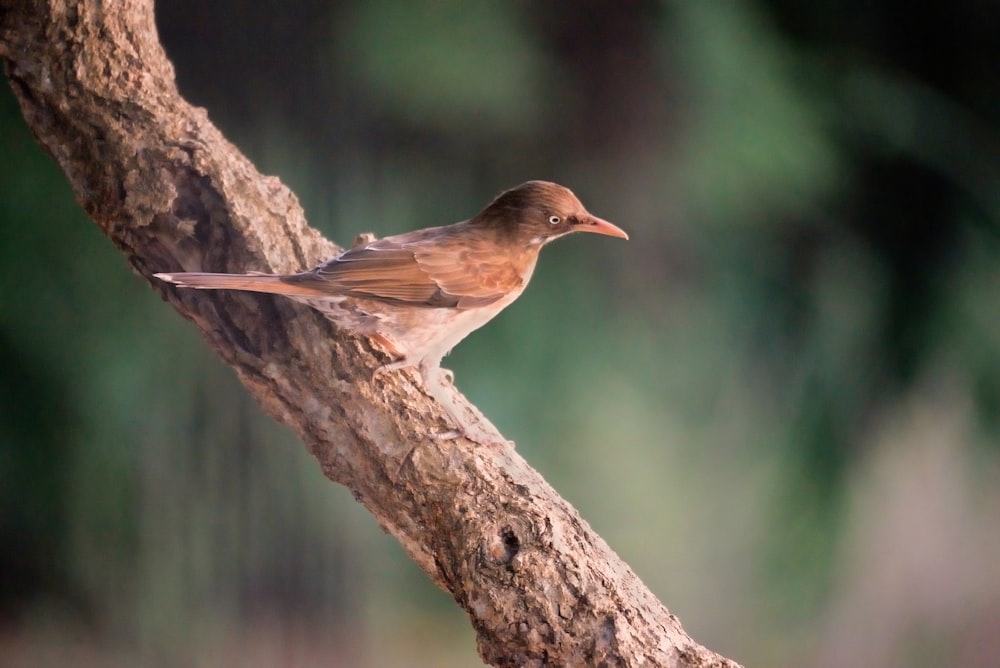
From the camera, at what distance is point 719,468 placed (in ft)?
10.9

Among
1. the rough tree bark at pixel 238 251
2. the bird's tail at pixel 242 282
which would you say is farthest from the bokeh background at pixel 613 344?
the bird's tail at pixel 242 282

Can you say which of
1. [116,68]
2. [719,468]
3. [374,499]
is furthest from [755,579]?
[116,68]

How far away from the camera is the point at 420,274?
2535 mm

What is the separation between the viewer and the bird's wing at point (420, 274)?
242 cm

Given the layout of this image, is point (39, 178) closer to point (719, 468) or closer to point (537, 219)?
point (537, 219)

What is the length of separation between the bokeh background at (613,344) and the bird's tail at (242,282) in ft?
2.41

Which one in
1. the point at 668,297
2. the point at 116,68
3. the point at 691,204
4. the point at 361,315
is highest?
the point at 691,204

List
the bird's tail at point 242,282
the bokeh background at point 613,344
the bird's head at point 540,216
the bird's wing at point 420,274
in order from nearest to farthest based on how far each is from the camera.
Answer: the bird's tail at point 242,282, the bird's wing at point 420,274, the bird's head at point 540,216, the bokeh background at point 613,344

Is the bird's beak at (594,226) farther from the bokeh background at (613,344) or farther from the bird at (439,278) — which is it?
the bokeh background at (613,344)

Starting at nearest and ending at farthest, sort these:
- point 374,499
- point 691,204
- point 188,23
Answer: point 374,499
point 188,23
point 691,204

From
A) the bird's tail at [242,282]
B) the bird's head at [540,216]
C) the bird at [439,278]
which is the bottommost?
the bird's tail at [242,282]

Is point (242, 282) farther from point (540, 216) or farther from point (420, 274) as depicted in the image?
point (540, 216)

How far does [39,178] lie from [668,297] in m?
2.11

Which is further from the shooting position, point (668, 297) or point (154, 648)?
point (668, 297)
